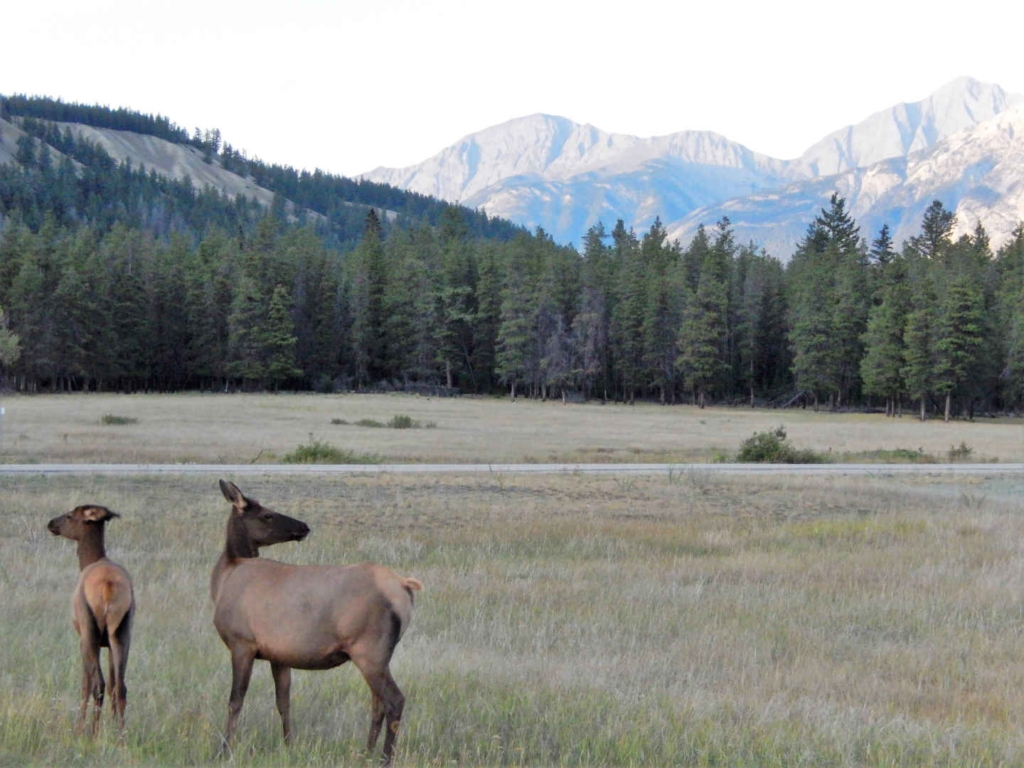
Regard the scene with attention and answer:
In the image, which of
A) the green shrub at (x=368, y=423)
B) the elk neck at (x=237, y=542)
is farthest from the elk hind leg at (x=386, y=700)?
the green shrub at (x=368, y=423)

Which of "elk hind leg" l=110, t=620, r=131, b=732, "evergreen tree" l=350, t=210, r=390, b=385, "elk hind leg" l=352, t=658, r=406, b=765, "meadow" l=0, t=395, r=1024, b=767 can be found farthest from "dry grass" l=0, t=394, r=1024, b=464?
"elk hind leg" l=352, t=658, r=406, b=765

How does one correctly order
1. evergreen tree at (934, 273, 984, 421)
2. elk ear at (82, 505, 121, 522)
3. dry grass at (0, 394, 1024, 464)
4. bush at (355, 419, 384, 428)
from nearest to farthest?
elk ear at (82, 505, 121, 522) < dry grass at (0, 394, 1024, 464) < bush at (355, 419, 384, 428) < evergreen tree at (934, 273, 984, 421)

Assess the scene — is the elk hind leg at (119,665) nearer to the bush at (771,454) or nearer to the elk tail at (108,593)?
the elk tail at (108,593)

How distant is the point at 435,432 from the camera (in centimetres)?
5341

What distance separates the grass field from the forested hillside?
73.4 m

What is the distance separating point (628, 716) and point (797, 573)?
8456mm

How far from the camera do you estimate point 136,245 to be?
4220 inches

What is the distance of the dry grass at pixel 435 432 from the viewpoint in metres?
38.5

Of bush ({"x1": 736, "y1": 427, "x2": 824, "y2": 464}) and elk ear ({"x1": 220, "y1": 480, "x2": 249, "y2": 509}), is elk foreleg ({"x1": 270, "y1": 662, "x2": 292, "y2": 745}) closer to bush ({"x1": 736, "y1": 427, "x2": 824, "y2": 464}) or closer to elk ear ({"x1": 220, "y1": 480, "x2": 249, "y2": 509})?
elk ear ({"x1": 220, "y1": 480, "x2": 249, "y2": 509})

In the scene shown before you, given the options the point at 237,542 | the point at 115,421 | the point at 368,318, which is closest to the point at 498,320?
the point at 368,318

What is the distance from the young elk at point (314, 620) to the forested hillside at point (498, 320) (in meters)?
85.4

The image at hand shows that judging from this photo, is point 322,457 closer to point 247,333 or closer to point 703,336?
point 703,336

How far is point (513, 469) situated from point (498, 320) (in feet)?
243

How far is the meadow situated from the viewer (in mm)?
7453
